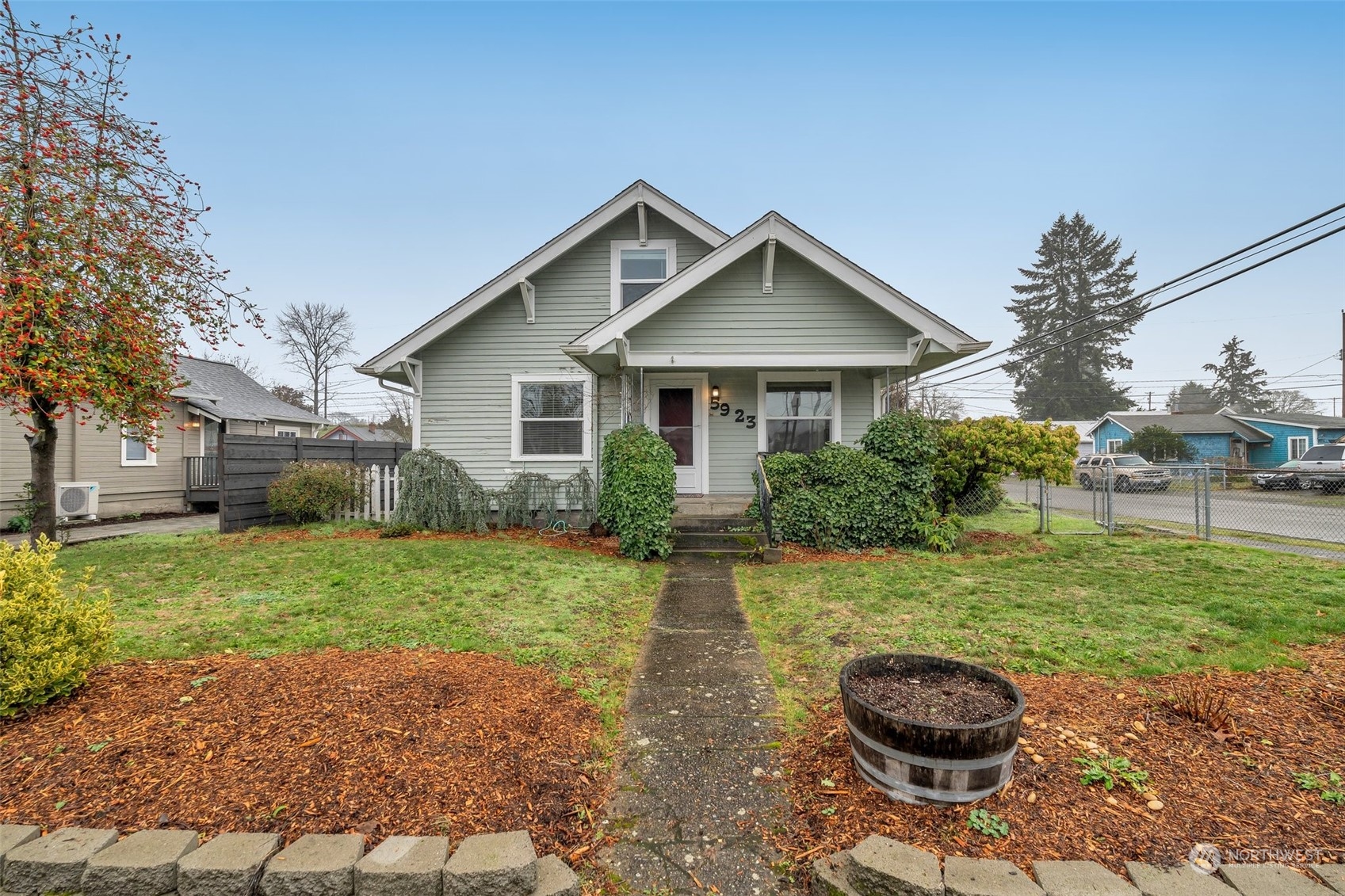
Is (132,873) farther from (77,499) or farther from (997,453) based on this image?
(77,499)

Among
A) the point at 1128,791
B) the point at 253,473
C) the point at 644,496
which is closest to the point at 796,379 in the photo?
the point at 644,496

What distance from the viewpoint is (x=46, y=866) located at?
1.95m

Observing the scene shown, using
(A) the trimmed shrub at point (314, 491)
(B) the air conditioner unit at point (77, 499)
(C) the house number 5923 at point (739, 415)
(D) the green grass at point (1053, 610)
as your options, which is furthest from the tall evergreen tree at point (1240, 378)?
(B) the air conditioner unit at point (77, 499)

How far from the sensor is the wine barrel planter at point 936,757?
7.06 ft

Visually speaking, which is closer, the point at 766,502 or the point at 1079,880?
the point at 1079,880

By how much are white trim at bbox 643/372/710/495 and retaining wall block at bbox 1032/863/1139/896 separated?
8.05m

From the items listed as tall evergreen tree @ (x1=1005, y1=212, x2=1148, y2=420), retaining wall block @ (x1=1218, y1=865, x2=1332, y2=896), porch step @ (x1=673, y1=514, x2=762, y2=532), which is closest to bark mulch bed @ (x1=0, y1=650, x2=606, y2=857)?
retaining wall block @ (x1=1218, y1=865, x2=1332, y2=896)

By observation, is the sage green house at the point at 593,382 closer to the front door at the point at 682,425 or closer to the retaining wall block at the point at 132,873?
the front door at the point at 682,425

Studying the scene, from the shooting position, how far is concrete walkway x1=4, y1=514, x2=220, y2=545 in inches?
386

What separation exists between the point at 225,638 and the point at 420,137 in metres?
18.1

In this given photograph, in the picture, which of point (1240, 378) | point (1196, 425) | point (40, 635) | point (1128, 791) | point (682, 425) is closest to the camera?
point (1128, 791)

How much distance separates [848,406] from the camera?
9680 mm

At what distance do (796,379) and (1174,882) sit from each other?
8347mm

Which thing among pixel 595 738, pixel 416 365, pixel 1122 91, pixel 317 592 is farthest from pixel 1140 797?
pixel 1122 91
